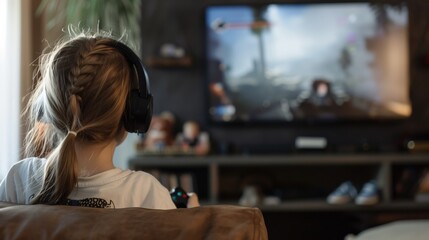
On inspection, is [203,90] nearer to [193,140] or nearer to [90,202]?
[193,140]

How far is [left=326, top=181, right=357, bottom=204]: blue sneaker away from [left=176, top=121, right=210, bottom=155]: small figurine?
2.50 feet

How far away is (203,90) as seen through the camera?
4.03 m

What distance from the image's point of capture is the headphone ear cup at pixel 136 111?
1.22 m

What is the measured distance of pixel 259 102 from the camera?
3932 mm

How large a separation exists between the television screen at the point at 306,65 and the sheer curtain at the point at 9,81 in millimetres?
1160

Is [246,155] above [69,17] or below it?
below

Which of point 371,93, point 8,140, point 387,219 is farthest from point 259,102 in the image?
point 8,140

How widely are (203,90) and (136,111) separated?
9.22 feet

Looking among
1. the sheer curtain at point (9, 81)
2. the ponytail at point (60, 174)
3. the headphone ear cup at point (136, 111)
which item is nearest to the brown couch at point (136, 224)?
the ponytail at point (60, 174)

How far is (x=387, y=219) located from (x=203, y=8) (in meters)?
1.65

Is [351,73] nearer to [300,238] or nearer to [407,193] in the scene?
[407,193]

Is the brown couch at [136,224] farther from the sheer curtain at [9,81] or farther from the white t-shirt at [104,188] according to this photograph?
the sheer curtain at [9,81]

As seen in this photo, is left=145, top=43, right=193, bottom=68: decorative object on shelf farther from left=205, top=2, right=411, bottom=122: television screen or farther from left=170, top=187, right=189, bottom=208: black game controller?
left=170, top=187, right=189, bottom=208: black game controller

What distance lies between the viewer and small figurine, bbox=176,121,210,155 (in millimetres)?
3793
